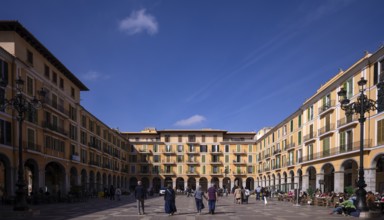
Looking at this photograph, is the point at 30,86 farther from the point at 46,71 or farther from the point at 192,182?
the point at 192,182

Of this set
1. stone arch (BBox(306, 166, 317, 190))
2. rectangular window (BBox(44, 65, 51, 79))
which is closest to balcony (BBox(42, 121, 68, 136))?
rectangular window (BBox(44, 65, 51, 79))

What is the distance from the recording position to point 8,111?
Answer: 2892cm

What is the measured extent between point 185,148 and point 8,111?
5731 cm

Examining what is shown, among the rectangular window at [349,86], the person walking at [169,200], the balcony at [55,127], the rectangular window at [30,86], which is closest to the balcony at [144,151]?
the balcony at [55,127]

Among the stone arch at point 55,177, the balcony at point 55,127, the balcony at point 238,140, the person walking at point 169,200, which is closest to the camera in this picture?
the person walking at point 169,200

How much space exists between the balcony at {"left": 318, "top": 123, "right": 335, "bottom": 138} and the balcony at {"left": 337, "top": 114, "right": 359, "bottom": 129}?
1.73 m

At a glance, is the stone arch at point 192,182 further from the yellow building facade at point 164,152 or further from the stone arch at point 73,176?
the stone arch at point 73,176

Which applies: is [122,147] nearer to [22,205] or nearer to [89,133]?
[89,133]

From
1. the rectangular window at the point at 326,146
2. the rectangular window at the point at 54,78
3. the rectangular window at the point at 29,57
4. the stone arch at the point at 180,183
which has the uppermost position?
the rectangular window at the point at 29,57

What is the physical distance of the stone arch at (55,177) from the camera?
4047cm

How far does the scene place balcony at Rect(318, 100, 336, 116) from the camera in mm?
37144

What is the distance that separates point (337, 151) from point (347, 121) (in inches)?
143

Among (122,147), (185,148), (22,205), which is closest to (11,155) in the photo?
(22,205)

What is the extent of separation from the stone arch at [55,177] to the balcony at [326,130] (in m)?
29.4
